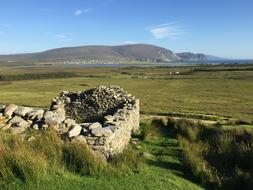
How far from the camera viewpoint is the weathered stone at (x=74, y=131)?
1085 cm

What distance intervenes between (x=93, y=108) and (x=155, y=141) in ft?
16.0

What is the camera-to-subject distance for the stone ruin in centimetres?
1073

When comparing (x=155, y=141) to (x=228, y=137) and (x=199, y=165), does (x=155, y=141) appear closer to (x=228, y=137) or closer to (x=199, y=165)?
(x=228, y=137)

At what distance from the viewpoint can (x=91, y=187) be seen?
7844 mm

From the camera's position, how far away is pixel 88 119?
19000 millimetres

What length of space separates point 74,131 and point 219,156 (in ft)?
16.8

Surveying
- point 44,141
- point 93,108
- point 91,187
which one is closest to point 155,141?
point 93,108

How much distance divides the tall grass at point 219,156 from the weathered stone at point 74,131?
3.38m

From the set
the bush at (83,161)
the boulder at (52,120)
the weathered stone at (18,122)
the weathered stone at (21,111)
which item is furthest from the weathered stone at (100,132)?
the weathered stone at (21,111)

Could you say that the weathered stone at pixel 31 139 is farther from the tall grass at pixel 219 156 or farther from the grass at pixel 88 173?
the tall grass at pixel 219 156

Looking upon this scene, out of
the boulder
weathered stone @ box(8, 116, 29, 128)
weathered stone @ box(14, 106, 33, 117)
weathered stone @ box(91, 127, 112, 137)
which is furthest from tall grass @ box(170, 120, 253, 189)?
weathered stone @ box(14, 106, 33, 117)

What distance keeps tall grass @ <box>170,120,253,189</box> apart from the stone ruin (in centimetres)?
238

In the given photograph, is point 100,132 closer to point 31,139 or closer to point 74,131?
point 74,131

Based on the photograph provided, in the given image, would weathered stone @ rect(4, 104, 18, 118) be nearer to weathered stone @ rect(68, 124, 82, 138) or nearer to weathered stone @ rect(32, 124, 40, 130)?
weathered stone @ rect(32, 124, 40, 130)
